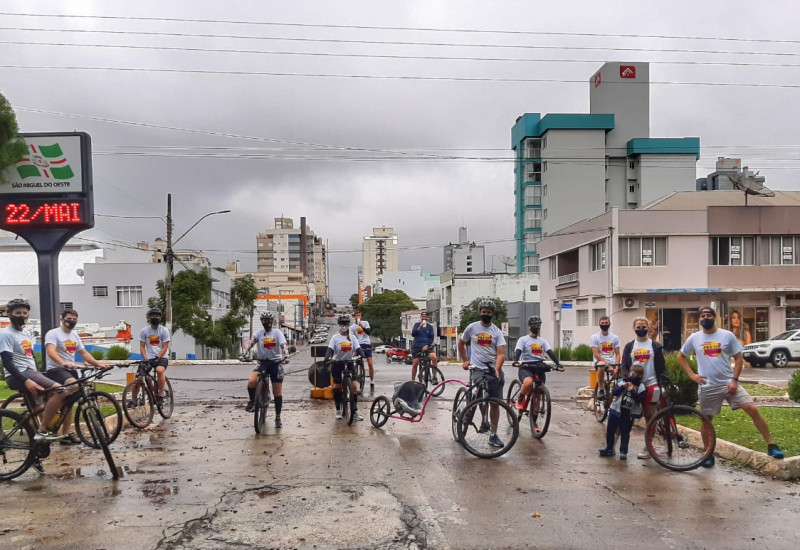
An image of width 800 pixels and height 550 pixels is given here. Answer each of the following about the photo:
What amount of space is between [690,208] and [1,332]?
3743 cm

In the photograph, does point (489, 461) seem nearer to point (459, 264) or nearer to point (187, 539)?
point (187, 539)

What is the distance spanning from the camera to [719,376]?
868 centimetres

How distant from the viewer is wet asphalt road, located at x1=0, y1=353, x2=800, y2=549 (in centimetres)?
600

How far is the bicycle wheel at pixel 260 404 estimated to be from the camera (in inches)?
445

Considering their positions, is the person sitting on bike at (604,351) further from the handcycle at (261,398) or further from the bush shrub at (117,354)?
the bush shrub at (117,354)

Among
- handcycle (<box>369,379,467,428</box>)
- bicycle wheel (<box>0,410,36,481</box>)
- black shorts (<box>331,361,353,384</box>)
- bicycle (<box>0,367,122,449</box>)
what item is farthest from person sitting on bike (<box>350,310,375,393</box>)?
bicycle wheel (<box>0,410,36,481</box>)

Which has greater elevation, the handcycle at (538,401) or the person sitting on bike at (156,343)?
the person sitting on bike at (156,343)

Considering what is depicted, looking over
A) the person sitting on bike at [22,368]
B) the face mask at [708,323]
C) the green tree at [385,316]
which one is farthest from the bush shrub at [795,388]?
the green tree at [385,316]

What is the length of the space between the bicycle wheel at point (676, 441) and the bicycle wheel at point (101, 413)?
6633 mm

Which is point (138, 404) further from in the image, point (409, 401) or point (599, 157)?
point (599, 157)

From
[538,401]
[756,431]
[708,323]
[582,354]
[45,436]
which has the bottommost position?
[582,354]

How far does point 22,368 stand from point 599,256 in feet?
117

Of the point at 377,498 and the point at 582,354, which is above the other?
the point at 377,498

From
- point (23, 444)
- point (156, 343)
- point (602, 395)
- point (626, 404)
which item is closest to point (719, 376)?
point (626, 404)
